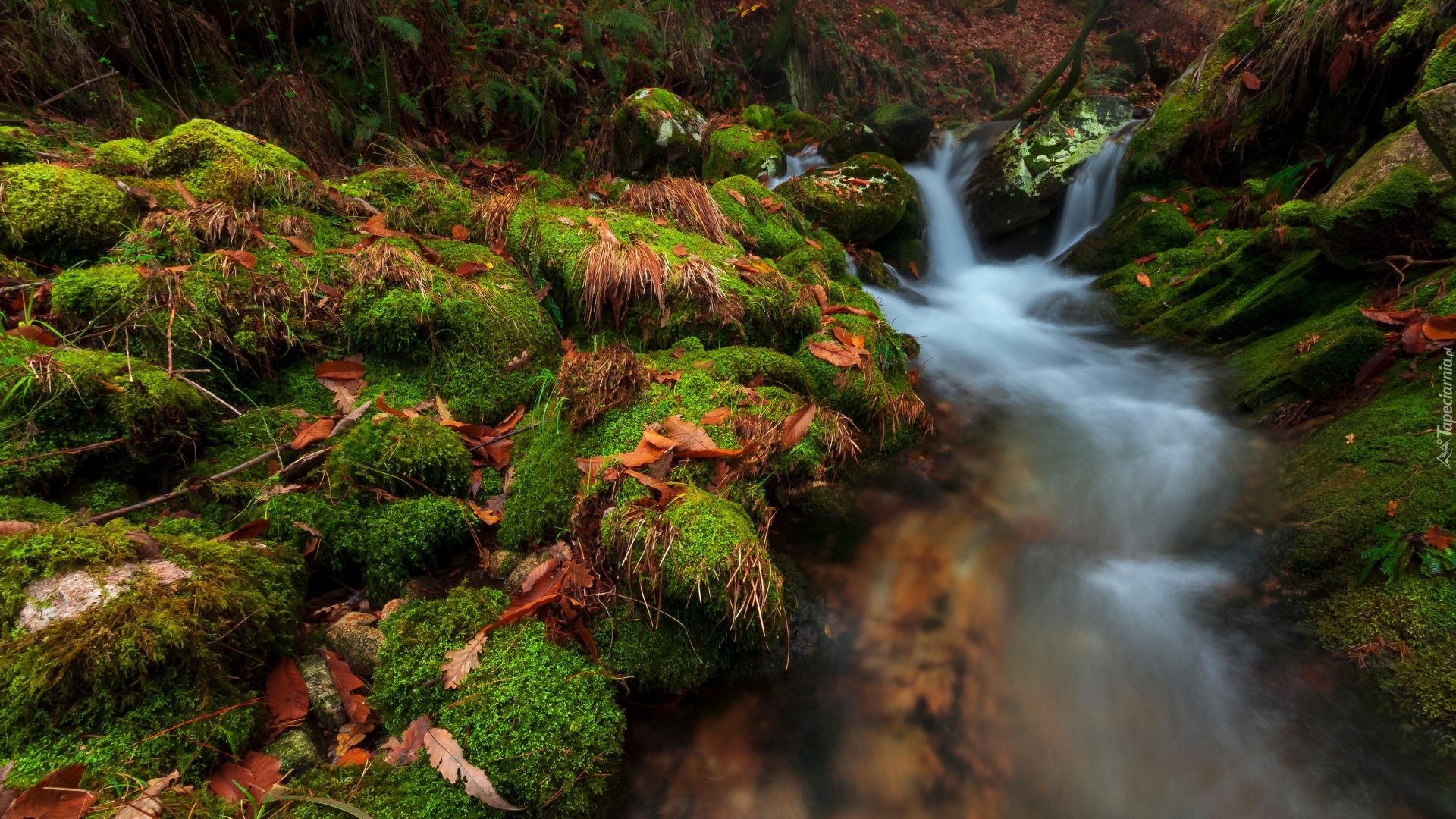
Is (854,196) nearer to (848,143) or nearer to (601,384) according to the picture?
(848,143)

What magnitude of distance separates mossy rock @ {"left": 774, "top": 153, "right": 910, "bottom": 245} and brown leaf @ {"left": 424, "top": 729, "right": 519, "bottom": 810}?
591 centimetres

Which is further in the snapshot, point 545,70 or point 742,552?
point 545,70

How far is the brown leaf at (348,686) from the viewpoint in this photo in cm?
192

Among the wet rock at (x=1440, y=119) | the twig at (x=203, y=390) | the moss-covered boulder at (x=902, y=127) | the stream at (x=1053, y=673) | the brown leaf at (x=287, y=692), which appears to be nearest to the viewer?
the brown leaf at (x=287, y=692)

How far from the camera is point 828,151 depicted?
828 cm

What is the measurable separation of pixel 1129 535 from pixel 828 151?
668 cm

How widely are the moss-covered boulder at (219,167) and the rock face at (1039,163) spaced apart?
7.95m

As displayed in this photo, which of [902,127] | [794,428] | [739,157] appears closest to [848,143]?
[902,127]

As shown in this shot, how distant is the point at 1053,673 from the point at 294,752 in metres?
2.93

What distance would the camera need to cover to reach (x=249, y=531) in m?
2.21

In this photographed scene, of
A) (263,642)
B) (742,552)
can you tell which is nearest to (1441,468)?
(742,552)

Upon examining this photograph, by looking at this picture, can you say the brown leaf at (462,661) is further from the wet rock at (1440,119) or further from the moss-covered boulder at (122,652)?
the wet rock at (1440,119)

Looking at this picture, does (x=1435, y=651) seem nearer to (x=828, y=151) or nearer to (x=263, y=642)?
(x=263, y=642)

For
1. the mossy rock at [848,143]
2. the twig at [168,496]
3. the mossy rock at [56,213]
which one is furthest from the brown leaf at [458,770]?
the mossy rock at [848,143]
